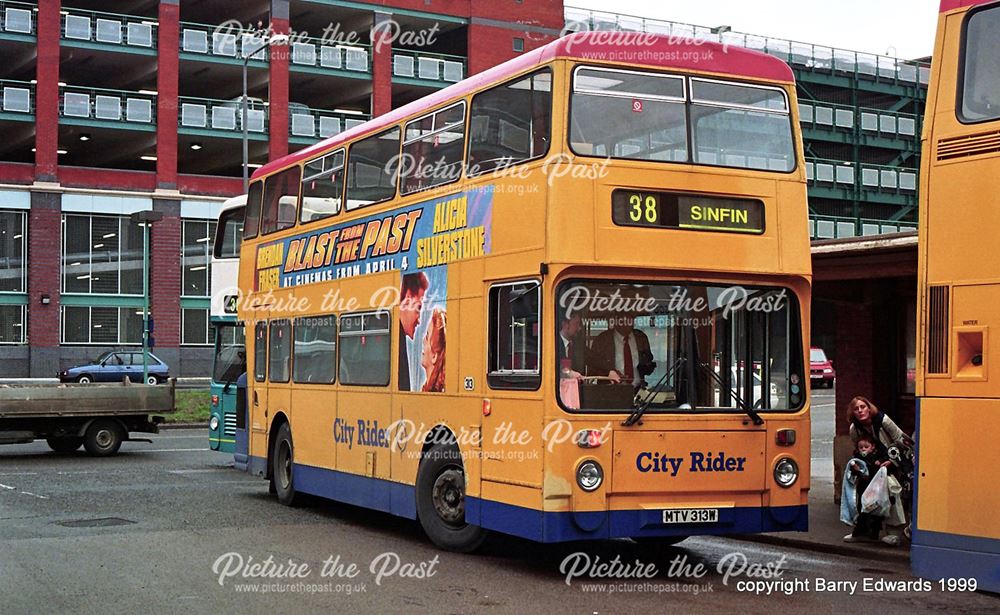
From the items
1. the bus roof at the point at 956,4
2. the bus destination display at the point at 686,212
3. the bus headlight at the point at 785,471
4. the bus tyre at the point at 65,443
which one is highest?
the bus roof at the point at 956,4

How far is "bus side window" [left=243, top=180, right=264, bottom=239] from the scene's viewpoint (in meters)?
18.5

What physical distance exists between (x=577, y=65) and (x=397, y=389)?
4336mm

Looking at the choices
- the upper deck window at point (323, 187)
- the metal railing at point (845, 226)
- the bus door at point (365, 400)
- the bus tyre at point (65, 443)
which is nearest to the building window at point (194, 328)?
the bus tyre at point (65, 443)

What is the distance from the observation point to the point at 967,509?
8.16 metres

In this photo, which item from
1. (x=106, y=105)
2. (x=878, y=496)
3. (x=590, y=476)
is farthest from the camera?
(x=106, y=105)

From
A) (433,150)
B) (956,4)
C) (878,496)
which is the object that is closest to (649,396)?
(878,496)

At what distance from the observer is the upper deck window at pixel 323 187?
1559cm

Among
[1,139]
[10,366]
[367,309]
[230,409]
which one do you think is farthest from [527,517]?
[1,139]

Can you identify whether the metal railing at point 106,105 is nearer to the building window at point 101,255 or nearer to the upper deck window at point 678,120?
the building window at point 101,255

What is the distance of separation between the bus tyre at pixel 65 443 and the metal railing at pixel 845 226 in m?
51.6

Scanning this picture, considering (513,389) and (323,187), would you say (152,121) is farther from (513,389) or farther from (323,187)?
(513,389)

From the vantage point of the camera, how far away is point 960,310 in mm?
8250

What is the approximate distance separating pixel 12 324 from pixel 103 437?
30985 millimetres

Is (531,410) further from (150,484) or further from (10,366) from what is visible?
(10,366)
